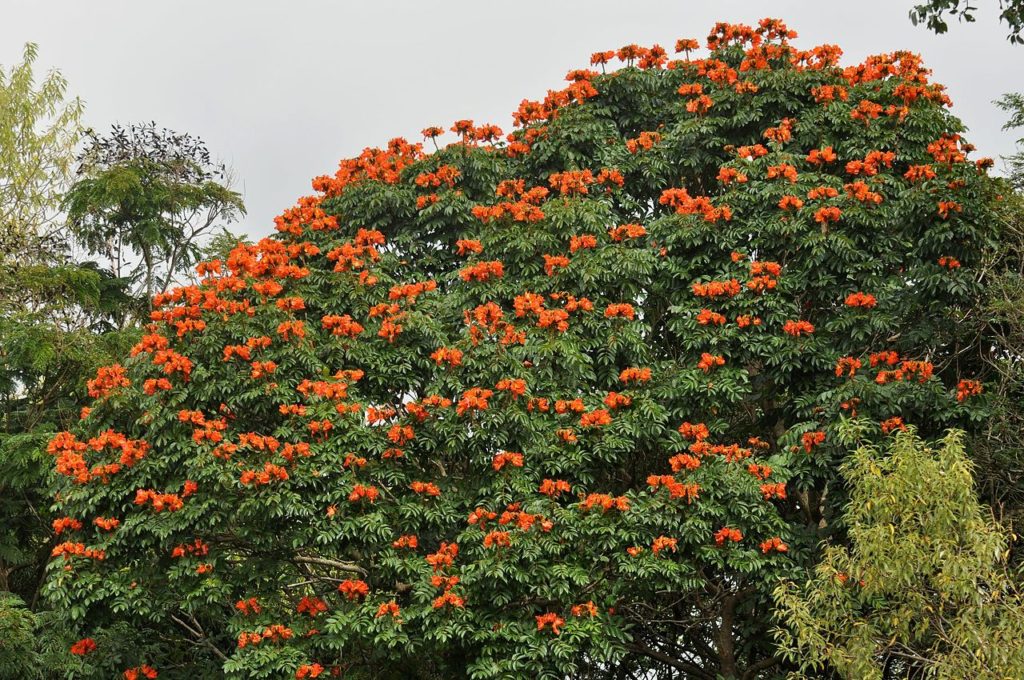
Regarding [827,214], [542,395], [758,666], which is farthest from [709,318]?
[758,666]

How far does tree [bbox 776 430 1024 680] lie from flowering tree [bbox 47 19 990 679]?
163 cm

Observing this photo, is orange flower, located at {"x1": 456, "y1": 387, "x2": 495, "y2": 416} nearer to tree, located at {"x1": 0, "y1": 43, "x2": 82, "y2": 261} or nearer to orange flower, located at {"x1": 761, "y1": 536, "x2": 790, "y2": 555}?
orange flower, located at {"x1": 761, "y1": 536, "x2": 790, "y2": 555}

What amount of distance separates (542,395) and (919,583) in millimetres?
3755

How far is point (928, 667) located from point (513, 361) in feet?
13.7

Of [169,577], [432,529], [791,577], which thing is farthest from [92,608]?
[791,577]

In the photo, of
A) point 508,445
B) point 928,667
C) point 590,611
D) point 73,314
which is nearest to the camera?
point 928,667

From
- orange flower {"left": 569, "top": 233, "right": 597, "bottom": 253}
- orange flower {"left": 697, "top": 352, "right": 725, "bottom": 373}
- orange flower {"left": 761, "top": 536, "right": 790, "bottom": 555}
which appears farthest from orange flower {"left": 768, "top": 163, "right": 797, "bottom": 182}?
orange flower {"left": 761, "top": 536, "right": 790, "bottom": 555}

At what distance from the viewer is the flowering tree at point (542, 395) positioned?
32.2ft

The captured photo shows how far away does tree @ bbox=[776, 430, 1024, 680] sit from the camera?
7500 millimetres

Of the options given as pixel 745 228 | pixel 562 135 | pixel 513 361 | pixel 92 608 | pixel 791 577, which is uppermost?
pixel 562 135

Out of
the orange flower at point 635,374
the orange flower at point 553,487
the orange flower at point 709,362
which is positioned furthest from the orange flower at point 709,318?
the orange flower at point 553,487

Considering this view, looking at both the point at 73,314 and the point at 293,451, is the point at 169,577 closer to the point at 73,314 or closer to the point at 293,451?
the point at 293,451

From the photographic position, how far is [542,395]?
1045cm

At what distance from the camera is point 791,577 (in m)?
10.1
